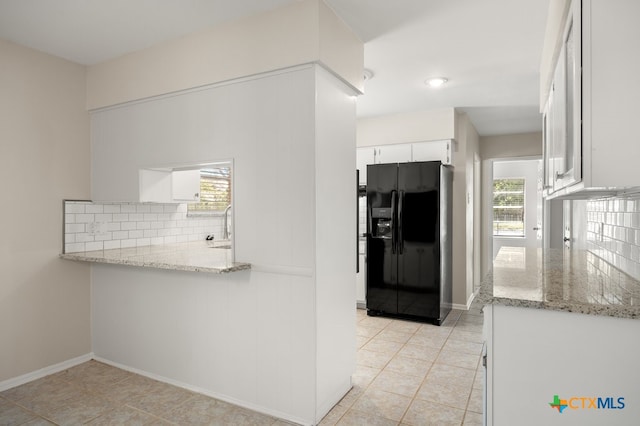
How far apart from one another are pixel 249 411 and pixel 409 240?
2.56m

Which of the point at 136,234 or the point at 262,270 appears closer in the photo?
the point at 262,270

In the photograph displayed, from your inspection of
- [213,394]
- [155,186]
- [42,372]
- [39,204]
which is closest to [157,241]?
[155,186]

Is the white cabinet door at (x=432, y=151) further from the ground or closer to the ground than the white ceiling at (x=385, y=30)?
closer to the ground

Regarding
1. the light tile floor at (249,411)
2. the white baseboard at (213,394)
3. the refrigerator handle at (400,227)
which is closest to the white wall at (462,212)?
the refrigerator handle at (400,227)

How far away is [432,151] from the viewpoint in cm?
465

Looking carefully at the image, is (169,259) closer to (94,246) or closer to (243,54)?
(94,246)

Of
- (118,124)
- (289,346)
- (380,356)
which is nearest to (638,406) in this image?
(289,346)

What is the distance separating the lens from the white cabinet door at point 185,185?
3322mm

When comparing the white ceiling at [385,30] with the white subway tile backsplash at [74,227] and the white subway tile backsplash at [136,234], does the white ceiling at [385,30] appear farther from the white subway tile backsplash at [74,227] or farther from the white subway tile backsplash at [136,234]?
the white subway tile backsplash at [136,234]

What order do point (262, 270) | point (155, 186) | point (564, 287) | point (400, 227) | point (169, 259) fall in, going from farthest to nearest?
point (400, 227) < point (155, 186) < point (169, 259) < point (262, 270) < point (564, 287)

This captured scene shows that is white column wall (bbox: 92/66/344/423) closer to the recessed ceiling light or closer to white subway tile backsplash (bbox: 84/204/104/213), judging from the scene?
white subway tile backsplash (bbox: 84/204/104/213)

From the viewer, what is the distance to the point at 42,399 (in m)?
2.61

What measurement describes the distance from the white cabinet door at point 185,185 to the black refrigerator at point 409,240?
1973 mm

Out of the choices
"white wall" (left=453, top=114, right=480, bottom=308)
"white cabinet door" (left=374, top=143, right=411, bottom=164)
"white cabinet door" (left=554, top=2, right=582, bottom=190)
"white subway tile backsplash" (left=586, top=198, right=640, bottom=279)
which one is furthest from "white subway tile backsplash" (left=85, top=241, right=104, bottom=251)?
"white wall" (left=453, top=114, right=480, bottom=308)
